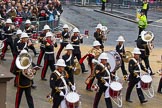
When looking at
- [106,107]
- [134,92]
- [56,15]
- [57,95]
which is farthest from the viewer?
[56,15]

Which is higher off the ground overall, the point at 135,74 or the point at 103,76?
the point at 103,76

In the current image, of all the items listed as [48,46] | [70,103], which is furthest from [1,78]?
[48,46]

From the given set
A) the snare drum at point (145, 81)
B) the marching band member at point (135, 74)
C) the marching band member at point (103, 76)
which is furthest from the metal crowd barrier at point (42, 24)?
the marching band member at point (103, 76)

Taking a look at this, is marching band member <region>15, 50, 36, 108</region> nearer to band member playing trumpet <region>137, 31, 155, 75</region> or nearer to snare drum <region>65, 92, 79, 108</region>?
snare drum <region>65, 92, 79, 108</region>

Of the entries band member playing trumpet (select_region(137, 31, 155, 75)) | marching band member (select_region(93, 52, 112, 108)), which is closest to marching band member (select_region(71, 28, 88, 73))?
band member playing trumpet (select_region(137, 31, 155, 75))

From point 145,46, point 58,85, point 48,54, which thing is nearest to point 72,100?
point 58,85

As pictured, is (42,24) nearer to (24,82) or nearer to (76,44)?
(76,44)

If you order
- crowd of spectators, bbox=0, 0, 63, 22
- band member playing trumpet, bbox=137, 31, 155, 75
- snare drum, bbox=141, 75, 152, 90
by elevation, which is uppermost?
crowd of spectators, bbox=0, 0, 63, 22

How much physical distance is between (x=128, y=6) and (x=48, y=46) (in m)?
28.6

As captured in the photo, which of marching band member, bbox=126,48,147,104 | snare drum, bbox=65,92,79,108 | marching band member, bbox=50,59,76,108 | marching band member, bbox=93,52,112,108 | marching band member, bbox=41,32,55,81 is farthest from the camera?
marching band member, bbox=41,32,55,81

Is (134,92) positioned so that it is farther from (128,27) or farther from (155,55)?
(128,27)

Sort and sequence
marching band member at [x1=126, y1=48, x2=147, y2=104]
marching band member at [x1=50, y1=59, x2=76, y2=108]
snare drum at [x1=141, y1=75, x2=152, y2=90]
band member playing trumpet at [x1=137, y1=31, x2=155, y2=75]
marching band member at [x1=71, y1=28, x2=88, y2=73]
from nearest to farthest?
marching band member at [x1=50, y1=59, x2=76, y2=108], snare drum at [x1=141, y1=75, x2=152, y2=90], marching band member at [x1=126, y1=48, x2=147, y2=104], band member playing trumpet at [x1=137, y1=31, x2=155, y2=75], marching band member at [x1=71, y1=28, x2=88, y2=73]

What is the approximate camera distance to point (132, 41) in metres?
23.9

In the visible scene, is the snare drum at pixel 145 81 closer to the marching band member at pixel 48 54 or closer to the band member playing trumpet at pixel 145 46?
the band member playing trumpet at pixel 145 46
